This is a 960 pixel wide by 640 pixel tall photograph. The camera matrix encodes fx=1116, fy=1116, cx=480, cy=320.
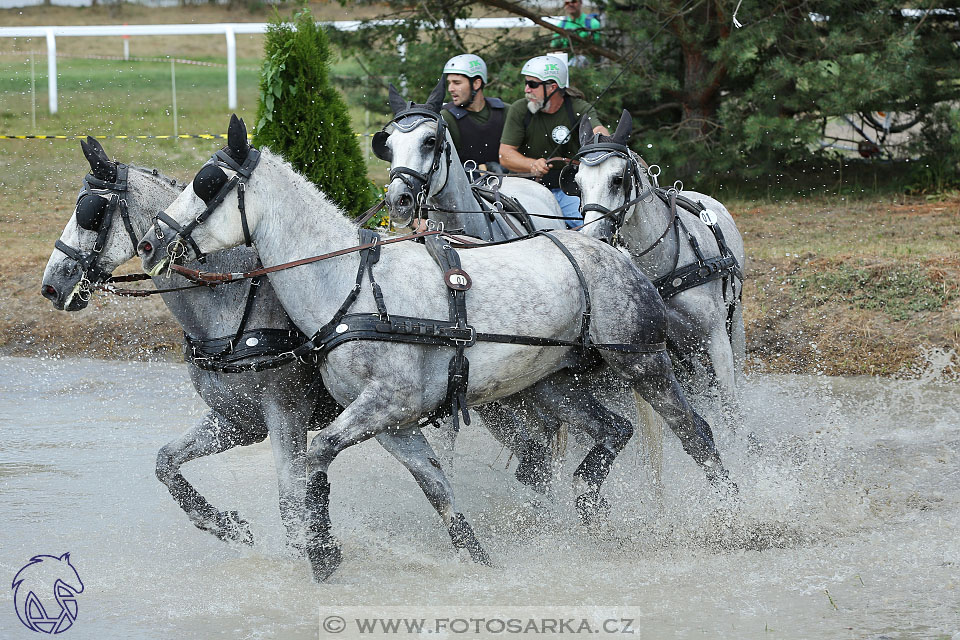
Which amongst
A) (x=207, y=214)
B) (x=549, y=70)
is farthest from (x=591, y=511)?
(x=549, y=70)

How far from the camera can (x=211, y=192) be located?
13.5 ft

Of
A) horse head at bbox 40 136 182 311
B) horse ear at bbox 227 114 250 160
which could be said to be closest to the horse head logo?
horse head at bbox 40 136 182 311

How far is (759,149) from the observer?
11.5m

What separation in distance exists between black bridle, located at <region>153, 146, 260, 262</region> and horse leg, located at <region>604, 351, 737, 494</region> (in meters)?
1.71

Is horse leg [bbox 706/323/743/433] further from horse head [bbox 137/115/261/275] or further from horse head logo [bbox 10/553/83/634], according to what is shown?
horse head logo [bbox 10/553/83/634]

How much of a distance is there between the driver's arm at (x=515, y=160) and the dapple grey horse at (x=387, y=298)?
1941mm

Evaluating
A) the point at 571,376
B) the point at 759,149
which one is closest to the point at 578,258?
the point at 571,376

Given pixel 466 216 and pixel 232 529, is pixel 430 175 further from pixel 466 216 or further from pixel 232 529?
pixel 232 529

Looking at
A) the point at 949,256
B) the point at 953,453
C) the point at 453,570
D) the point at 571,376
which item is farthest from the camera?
the point at 949,256

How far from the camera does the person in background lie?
1151cm

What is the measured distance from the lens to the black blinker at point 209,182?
4094mm

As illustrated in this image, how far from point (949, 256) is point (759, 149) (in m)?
2.98

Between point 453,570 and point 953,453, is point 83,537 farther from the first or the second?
point 953,453

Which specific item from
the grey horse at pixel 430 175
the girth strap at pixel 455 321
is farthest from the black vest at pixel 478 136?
the girth strap at pixel 455 321
